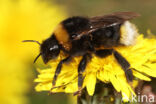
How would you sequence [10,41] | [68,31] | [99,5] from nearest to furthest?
[68,31]
[10,41]
[99,5]

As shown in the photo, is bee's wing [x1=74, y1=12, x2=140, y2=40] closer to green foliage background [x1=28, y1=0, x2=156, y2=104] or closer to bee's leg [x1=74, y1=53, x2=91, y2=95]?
bee's leg [x1=74, y1=53, x2=91, y2=95]

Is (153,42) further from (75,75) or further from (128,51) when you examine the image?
(75,75)

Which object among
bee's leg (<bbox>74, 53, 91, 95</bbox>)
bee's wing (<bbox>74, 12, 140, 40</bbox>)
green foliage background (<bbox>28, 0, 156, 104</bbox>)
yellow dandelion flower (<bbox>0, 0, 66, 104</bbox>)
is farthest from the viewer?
green foliage background (<bbox>28, 0, 156, 104</bbox>)

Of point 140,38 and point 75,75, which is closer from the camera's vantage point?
point 75,75

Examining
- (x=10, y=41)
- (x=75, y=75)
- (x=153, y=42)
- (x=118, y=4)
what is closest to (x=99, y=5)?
(x=118, y=4)

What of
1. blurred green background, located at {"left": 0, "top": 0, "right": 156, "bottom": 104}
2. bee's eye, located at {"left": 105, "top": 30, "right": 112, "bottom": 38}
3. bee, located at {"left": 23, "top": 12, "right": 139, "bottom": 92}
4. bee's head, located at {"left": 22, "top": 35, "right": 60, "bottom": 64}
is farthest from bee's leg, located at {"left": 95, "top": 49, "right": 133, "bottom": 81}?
blurred green background, located at {"left": 0, "top": 0, "right": 156, "bottom": 104}

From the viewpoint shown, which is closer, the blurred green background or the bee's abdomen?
the bee's abdomen
